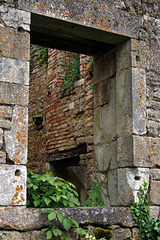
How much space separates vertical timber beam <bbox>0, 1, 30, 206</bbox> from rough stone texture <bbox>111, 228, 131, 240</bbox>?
103cm

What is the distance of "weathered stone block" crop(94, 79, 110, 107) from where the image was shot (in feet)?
14.9

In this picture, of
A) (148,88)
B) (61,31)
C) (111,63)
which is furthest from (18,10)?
(148,88)

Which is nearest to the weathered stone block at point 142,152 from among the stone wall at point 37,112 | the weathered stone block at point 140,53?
the weathered stone block at point 140,53

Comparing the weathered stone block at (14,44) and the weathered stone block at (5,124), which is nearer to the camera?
the weathered stone block at (5,124)

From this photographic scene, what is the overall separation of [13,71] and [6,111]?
401mm

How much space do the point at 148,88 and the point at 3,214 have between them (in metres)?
2.17

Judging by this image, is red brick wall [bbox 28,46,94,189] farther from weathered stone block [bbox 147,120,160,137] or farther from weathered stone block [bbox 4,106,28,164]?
weathered stone block [bbox 4,106,28,164]

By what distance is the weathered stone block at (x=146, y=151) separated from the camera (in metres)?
3.93

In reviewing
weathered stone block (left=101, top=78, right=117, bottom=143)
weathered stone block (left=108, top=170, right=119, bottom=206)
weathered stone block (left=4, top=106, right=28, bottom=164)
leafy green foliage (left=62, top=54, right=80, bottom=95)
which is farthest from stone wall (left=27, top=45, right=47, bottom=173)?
weathered stone block (left=4, top=106, right=28, bottom=164)

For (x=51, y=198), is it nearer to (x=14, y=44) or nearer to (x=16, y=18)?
(x=14, y=44)

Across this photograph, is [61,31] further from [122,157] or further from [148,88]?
[122,157]

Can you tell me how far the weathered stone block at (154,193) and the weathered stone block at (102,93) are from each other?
1160 millimetres

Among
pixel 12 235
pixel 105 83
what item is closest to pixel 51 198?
pixel 12 235

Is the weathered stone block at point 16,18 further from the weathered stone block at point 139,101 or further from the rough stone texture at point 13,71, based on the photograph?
the weathered stone block at point 139,101
